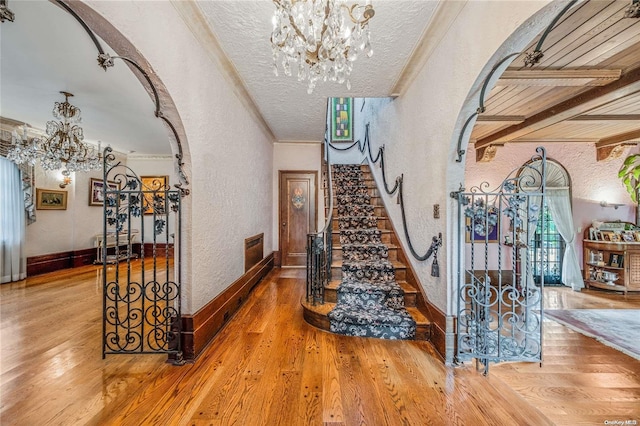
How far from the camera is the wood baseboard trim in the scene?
216cm

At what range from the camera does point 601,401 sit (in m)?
1.87

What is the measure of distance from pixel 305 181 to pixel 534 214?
4450 mm

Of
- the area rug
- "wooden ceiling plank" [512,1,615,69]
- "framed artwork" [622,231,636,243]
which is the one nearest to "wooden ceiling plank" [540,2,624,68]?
"wooden ceiling plank" [512,1,615,69]

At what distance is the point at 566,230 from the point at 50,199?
11238 millimetres

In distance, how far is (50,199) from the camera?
223 inches

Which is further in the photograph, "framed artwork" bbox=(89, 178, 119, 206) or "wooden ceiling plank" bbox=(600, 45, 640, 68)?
"framed artwork" bbox=(89, 178, 119, 206)

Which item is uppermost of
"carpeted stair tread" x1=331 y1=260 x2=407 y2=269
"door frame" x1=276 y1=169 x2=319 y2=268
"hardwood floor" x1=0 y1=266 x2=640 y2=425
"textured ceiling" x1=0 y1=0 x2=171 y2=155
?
"textured ceiling" x1=0 y1=0 x2=171 y2=155

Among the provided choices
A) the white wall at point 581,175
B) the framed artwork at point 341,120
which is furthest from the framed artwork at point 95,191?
Result: the white wall at point 581,175

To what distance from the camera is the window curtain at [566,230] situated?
539 cm

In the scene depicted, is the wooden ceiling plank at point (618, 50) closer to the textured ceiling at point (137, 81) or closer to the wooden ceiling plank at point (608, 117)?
the textured ceiling at point (137, 81)

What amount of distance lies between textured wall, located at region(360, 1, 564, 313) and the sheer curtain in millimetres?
7024

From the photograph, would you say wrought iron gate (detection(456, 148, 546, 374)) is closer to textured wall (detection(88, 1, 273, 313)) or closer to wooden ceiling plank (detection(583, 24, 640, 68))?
wooden ceiling plank (detection(583, 24, 640, 68))

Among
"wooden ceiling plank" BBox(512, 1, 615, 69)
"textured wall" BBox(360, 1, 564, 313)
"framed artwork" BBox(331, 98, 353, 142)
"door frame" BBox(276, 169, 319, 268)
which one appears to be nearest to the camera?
"textured wall" BBox(360, 1, 564, 313)

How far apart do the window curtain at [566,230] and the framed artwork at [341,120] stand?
490 centimetres
